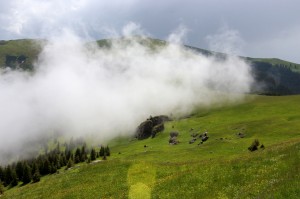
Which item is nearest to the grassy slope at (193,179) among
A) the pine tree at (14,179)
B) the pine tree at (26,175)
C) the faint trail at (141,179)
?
the faint trail at (141,179)

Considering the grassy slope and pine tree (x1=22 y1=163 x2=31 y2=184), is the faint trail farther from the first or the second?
pine tree (x1=22 y1=163 x2=31 y2=184)

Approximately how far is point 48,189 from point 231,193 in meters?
33.0

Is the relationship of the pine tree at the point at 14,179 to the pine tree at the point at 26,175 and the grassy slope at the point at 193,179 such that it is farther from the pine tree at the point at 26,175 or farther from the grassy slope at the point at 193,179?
the grassy slope at the point at 193,179

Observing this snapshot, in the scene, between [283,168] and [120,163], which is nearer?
[283,168]

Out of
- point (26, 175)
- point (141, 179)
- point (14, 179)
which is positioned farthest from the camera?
point (14, 179)

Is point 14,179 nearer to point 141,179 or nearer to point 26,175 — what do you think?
point 26,175

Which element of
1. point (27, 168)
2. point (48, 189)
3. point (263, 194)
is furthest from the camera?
point (27, 168)

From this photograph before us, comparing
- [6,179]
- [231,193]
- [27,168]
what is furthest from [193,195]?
[6,179]

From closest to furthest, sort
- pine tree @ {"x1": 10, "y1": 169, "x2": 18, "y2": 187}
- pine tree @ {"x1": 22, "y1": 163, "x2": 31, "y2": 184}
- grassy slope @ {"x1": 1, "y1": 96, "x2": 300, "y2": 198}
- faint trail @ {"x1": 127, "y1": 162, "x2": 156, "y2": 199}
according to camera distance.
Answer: grassy slope @ {"x1": 1, "y1": 96, "x2": 300, "y2": 198}
faint trail @ {"x1": 127, "y1": 162, "x2": 156, "y2": 199}
pine tree @ {"x1": 22, "y1": 163, "x2": 31, "y2": 184}
pine tree @ {"x1": 10, "y1": 169, "x2": 18, "y2": 187}

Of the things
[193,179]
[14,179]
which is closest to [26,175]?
[14,179]

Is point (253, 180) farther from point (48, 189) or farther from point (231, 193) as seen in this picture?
point (48, 189)

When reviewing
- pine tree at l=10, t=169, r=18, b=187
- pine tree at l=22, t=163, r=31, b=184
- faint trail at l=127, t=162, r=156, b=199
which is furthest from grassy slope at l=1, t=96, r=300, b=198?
pine tree at l=10, t=169, r=18, b=187

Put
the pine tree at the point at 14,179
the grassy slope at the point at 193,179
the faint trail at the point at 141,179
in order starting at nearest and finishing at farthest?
1. the grassy slope at the point at 193,179
2. the faint trail at the point at 141,179
3. the pine tree at the point at 14,179

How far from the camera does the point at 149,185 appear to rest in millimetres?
39688
